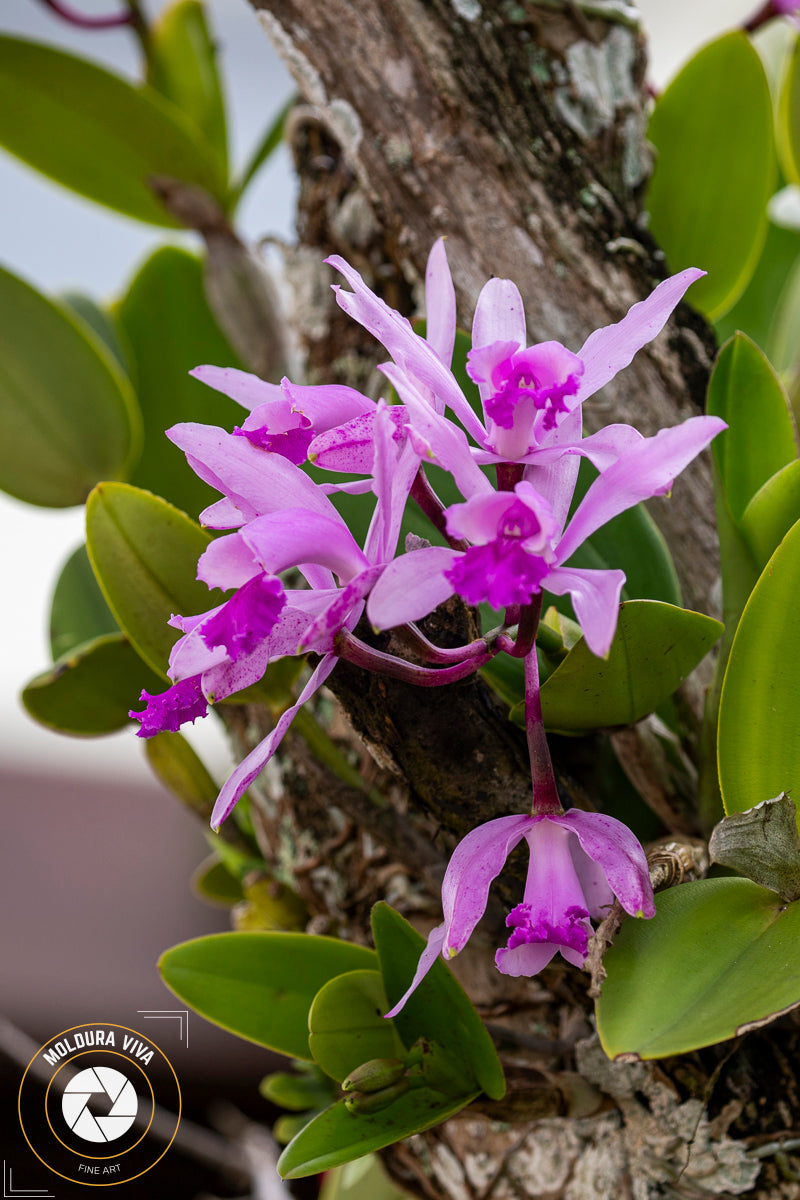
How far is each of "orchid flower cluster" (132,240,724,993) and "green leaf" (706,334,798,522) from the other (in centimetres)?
17

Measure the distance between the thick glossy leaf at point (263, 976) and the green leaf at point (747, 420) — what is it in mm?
292

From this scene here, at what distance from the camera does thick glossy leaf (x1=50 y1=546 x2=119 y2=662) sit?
2.40 ft

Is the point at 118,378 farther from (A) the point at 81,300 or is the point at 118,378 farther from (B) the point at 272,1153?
(B) the point at 272,1153

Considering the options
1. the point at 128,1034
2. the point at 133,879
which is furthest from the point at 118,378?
the point at 133,879

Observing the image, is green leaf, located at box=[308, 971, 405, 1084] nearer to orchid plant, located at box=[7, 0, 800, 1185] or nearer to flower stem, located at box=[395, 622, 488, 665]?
orchid plant, located at box=[7, 0, 800, 1185]

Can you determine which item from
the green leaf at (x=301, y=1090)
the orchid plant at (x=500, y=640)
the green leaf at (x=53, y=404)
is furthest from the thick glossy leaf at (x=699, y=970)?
the green leaf at (x=53, y=404)

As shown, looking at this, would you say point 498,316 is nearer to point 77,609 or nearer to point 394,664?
point 394,664

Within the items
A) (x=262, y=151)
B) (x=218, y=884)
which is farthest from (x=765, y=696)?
(x=262, y=151)

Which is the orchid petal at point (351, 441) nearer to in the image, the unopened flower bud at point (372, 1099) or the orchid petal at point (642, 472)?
the orchid petal at point (642, 472)

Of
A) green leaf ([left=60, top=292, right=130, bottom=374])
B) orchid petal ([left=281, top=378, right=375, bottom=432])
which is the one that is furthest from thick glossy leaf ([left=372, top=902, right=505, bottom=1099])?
green leaf ([left=60, top=292, right=130, bottom=374])

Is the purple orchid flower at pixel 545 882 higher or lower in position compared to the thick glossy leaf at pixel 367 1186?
higher

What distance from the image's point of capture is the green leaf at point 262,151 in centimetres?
88

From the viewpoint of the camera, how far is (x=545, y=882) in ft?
1.01

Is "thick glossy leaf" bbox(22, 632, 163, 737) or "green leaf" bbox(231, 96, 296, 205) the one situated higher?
"green leaf" bbox(231, 96, 296, 205)
